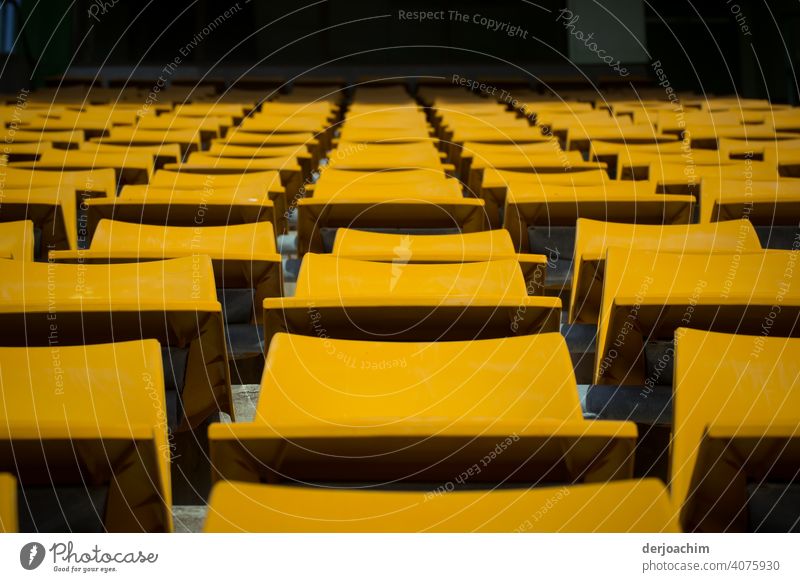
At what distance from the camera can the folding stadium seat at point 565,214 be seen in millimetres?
2994

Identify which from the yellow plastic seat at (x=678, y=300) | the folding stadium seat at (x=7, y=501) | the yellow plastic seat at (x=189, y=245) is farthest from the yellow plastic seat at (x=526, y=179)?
the folding stadium seat at (x=7, y=501)

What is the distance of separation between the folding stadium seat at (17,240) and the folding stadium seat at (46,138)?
100 inches

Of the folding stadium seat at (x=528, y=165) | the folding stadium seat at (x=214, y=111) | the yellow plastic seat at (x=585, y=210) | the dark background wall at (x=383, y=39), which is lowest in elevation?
the yellow plastic seat at (x=585, y=210)

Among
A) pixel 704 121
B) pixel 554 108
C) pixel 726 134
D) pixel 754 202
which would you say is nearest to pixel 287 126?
pixel 554 108

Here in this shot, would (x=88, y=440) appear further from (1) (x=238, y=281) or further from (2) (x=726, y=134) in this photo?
(2) (x=726, y=134)

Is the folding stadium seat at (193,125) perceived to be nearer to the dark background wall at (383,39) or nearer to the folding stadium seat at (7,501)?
the folding stadium seat at (7,501)

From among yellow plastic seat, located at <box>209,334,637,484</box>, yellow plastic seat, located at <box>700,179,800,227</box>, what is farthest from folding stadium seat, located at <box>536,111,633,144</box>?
yellow plastic seat, located at <box>209,334,637,484</box>

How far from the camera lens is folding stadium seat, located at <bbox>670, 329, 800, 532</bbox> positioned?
111 cm

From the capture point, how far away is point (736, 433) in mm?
1083

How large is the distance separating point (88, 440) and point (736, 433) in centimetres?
82

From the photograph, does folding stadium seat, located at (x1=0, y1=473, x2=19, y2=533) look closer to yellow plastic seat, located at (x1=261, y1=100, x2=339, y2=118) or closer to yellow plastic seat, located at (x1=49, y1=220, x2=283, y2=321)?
yellow plastic seat, located at (x1=49, y1=220, x2=283, y2=321)

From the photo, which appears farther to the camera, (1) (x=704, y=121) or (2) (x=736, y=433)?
(1) (x=704, y=121)
